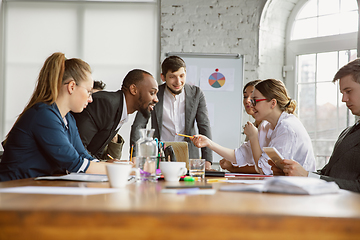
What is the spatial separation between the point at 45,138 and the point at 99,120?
757 millimetres

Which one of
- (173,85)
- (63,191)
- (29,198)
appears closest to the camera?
(29,198)

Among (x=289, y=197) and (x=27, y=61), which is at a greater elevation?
(x=27, y=61)

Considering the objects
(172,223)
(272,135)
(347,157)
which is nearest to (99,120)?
(272,135)

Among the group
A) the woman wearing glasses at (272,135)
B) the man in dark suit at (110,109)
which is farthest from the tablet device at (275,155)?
the man in dark suit at (110,109)

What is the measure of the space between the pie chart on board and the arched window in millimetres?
900

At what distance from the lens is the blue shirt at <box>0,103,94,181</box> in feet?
4.83

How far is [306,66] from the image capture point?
14.7ft

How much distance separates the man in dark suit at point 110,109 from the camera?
2211mm

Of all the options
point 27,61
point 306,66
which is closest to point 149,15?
point 27,61

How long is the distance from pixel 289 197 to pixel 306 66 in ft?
12.9

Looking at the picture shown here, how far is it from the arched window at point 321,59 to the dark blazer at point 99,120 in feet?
9.41

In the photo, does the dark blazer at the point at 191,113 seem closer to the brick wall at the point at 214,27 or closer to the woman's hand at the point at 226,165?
the woman's hand at the point at 226,165

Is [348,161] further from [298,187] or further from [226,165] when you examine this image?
[226,165]

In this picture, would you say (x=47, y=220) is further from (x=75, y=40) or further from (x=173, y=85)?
(x=75, y=40)
